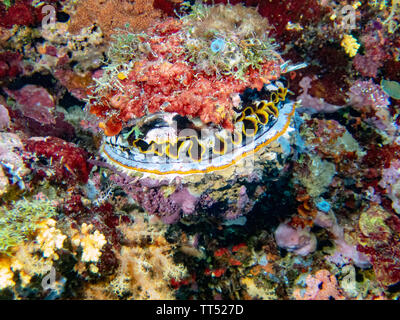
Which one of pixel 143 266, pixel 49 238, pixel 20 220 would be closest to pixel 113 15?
pixel 20 220

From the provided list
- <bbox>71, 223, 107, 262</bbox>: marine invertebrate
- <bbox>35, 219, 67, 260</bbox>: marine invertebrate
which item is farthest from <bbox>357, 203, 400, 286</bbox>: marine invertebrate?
<bbox>35, 219, 67, 260</bbox>: marine invertebrate

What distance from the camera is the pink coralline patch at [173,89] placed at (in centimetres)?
332

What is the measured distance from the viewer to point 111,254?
153 inches

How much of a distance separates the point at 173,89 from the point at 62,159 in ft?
7.75

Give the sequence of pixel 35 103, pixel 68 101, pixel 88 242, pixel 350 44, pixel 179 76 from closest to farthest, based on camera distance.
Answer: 1. pixel 179 76
2. pixel 88 242
3. pixel 350 44
4. pixel 35 103
5. pixel 68 101

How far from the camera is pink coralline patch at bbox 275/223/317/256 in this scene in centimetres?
483

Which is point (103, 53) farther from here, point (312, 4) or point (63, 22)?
point (312, 4)

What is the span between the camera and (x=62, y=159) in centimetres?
405

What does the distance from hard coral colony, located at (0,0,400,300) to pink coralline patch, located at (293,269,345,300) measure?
0.02 m

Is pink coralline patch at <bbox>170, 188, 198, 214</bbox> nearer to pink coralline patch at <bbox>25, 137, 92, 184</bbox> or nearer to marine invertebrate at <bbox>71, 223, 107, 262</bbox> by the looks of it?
marine invertebrate at <bbox>71, 223, 107, 262</bbox>

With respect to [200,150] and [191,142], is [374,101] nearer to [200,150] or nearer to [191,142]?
[200,150]

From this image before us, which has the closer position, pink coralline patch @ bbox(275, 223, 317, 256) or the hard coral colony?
the hard coral colony

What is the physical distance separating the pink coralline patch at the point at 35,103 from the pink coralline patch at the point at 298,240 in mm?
5604
